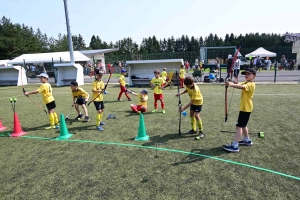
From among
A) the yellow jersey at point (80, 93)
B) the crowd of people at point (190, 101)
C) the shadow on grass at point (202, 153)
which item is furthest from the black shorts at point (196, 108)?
the yellow jersey at point (80, 93)

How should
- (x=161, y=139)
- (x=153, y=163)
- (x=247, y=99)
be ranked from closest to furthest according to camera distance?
(x=153, y=163), (x=247, y=99), (x=161, y=139)

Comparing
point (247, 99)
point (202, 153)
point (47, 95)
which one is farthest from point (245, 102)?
point (47, 95)

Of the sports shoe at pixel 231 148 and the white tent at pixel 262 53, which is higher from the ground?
the white tent at pixel 262 53

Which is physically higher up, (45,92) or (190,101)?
(45,92)

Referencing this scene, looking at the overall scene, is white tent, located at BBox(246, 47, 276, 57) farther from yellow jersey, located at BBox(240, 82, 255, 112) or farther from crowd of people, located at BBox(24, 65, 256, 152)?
yellow jersey, located at BBox(240, 82, 255, 112)

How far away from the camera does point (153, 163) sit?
172 inches

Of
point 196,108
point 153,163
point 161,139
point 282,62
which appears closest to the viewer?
point 153,163

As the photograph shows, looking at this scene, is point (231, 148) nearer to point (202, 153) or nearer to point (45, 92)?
point (202, 153)

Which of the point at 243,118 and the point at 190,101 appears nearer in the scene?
the point at 243,118

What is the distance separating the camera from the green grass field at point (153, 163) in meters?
3.47

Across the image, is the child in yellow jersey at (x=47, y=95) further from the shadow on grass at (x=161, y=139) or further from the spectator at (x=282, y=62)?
the spectator at (x=282, y=62)

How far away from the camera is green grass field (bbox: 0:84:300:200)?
3.47 metres

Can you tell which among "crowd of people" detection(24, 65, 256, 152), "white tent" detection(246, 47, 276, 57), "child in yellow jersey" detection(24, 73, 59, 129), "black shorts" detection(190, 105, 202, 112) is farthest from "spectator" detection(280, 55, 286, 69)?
"child in yellow jersey" detection(24, 73, 59, 129)

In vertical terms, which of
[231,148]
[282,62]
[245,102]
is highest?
[282,62]
